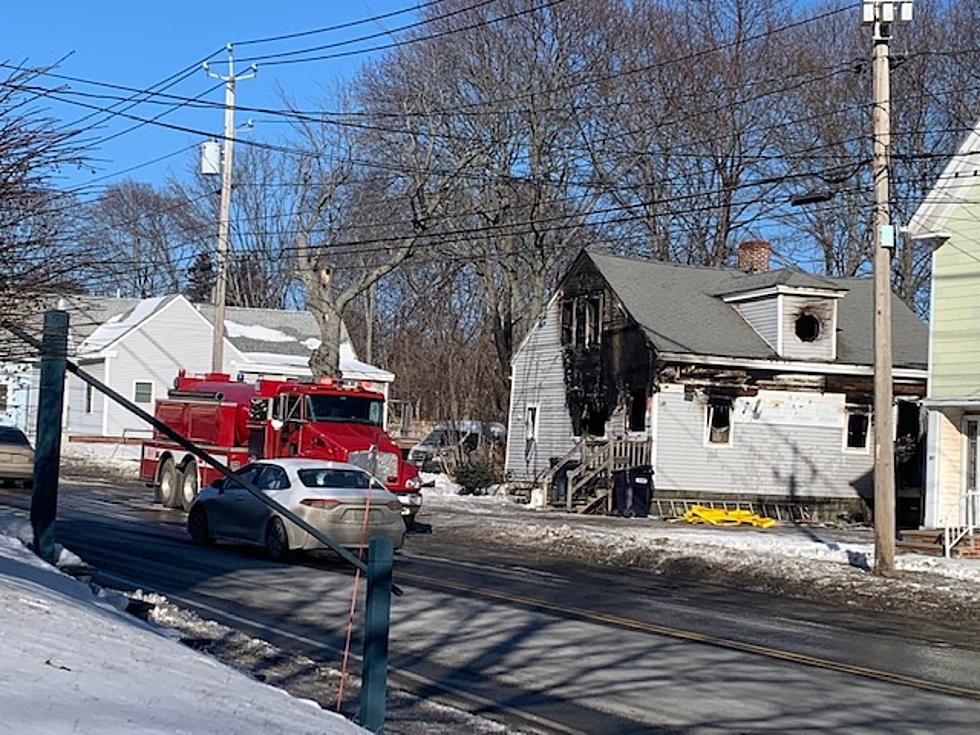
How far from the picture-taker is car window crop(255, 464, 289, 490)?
2242 centimetres

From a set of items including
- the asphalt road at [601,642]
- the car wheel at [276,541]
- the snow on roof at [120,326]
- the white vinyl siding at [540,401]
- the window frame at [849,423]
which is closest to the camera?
the asphalt road at [601,642]

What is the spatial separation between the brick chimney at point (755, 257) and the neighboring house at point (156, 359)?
17403 millimetres

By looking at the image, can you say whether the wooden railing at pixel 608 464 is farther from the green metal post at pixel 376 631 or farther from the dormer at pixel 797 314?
the green metal post at pixel 376 631

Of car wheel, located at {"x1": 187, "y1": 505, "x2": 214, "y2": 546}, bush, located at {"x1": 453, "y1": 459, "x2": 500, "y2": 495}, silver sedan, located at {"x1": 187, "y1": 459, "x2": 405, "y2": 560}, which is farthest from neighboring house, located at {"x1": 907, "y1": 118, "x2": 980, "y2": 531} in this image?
bush, located at {"x1": 453, "y1": 459, "x2": 500, "y2": 495}

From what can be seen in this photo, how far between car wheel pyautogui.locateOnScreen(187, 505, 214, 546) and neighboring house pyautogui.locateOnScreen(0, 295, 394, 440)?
30.7 metres

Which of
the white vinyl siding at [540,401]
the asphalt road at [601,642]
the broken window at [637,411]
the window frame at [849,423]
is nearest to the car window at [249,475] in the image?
the asphalt road at [601,642]

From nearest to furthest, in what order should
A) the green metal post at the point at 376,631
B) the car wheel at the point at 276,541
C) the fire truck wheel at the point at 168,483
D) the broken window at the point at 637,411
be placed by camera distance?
the green metal post at the point at 376,631
the car wheel at the point at 276,541
the fire truck wheel at the point at 168,483
the broken window at the point at 637,411

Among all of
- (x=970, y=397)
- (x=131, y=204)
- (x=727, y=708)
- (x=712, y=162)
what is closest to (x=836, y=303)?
(x=970, y=397)

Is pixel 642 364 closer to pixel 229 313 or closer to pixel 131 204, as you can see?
pixel 229 313

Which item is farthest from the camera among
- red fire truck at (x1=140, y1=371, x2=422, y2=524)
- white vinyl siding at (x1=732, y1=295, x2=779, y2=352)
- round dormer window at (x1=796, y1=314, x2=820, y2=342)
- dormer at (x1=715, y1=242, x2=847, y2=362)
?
round dormer window at (x1=796, y1=314, x2=820, y2=342)

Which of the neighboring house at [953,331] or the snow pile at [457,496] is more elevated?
the neighboring house at [953,331]

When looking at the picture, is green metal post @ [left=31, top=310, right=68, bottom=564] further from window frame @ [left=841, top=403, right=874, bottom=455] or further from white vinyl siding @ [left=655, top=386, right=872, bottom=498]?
window frame @ [left=841, top=403, right=874, bottom=455]

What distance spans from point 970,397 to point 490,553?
9690 mm

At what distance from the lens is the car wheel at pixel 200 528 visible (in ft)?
77.7
